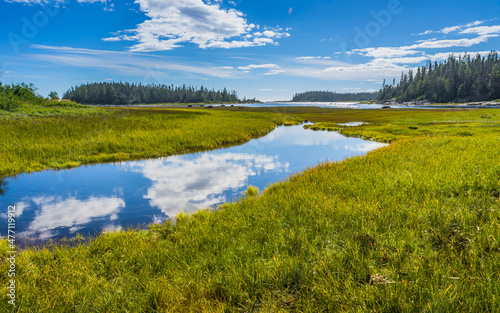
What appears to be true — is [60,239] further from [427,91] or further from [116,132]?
[427,91]

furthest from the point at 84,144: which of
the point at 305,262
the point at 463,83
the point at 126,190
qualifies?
the point at 463,83

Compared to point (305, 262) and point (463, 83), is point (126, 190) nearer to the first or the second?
point (305, 262)

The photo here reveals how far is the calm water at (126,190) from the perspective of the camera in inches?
373

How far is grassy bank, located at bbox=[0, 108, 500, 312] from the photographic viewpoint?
3816 millimetres

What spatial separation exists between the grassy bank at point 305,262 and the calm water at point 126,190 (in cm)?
262

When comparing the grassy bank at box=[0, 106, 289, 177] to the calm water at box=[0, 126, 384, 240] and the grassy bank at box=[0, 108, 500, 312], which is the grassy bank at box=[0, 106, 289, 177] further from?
the grassy bank at box=[0, 108, 500, 312]

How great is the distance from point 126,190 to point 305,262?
37.2 ft

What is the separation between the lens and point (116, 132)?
25500 mm

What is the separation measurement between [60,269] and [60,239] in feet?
10.4

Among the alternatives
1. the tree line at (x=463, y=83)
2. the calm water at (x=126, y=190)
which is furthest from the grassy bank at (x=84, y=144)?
the tree line at (x=463, y=83)

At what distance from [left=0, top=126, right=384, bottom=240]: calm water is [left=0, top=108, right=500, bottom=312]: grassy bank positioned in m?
2.62

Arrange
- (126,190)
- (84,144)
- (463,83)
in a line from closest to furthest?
(126,190), (84,144), (463,83)

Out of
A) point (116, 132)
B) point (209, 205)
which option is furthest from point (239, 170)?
→ point (116, 132)

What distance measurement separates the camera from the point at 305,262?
4754mm
